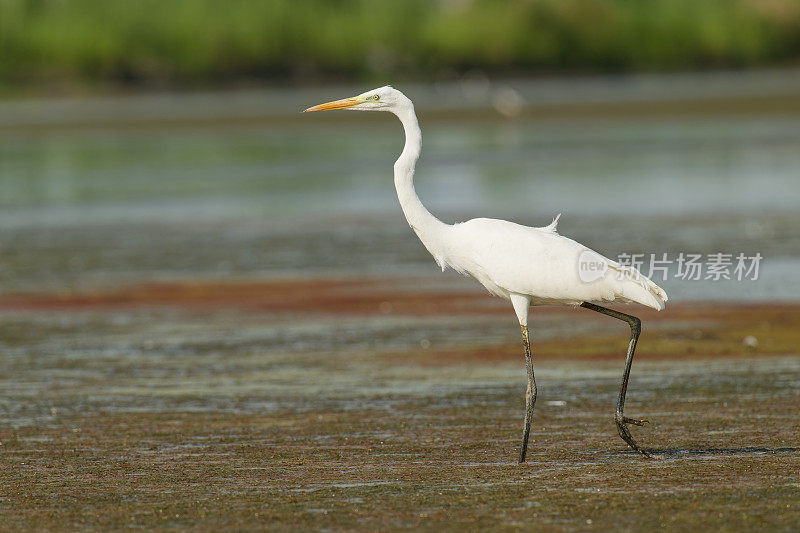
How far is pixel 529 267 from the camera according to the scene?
9742 millimetres

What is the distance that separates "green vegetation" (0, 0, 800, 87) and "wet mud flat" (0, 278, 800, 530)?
74033mm

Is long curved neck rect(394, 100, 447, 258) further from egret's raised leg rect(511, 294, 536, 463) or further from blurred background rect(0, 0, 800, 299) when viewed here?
blurred background rect(0, 0, 800, 299)

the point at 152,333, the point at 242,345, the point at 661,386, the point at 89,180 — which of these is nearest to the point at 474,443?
the point at 661,386

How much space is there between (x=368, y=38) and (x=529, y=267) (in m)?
86.7

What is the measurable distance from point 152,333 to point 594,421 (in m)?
5.98

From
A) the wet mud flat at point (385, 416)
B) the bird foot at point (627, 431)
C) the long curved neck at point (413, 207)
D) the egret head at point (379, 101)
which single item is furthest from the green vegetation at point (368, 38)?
the bird foot at point (627, 431)

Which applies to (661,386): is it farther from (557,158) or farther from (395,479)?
(557,158)

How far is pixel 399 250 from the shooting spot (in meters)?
21.6

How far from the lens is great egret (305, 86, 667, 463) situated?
973cm

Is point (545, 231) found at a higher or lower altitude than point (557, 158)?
higher

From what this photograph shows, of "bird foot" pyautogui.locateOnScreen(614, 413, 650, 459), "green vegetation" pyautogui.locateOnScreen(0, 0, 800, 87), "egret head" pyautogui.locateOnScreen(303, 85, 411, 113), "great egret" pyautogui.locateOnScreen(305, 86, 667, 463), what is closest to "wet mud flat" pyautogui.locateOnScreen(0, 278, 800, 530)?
"bird foot" pyautogui.locateOnScreen(614, 413, 650, 459)

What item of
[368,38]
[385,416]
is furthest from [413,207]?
[368,38]

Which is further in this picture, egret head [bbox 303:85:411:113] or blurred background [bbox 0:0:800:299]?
blurred background [bbox 0:0:800:299]

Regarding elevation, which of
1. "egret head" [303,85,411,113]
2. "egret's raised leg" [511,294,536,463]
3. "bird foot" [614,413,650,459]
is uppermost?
"egret head" [303,85,411,113]
